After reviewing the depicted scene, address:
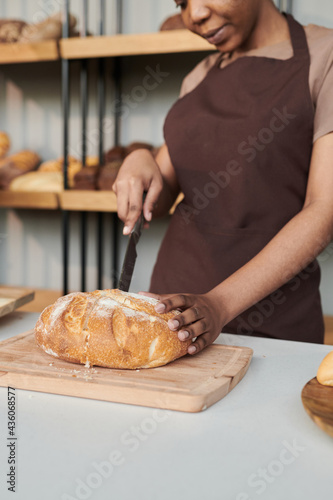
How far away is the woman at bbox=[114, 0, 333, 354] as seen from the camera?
1.06 m

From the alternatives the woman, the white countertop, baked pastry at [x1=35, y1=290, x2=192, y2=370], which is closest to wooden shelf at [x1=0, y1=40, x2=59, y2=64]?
the woman

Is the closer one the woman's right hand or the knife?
the knife

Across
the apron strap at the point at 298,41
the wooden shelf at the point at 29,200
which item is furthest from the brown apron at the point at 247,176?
the wooden shelf at the point at 29,200

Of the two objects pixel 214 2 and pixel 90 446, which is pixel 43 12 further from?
pixel 90 446

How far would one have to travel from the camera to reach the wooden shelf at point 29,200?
2210 millimetres

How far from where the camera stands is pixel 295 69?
3.78ft

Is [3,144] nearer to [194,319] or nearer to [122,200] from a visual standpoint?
[122,200]

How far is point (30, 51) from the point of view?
220 centimetres

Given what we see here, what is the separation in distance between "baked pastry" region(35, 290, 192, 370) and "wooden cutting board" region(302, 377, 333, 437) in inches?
7.9

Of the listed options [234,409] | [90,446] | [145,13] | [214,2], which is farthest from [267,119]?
[145,13]

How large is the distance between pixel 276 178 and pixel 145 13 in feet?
5.02

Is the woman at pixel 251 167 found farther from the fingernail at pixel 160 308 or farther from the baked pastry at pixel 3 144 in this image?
the baked pastry at pixel 3 144

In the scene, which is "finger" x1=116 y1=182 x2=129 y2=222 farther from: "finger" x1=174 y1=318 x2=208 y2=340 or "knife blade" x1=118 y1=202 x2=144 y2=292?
"finger" x1=174 y1=318 x2=208 y2=340

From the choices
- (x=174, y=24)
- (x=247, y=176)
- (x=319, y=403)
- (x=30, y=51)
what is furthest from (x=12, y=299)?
(x=30, y=51)
